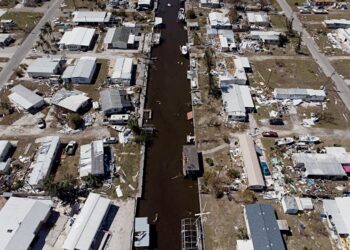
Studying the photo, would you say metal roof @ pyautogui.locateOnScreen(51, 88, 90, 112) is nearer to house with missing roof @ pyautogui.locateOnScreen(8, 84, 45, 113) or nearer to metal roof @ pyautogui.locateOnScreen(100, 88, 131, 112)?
house with missing roof @ pyautogui.locateOnScreen(8, 84, 45, 113)

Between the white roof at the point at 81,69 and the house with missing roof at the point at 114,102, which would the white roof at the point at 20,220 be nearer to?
the house with missing roof at the point at 114,102

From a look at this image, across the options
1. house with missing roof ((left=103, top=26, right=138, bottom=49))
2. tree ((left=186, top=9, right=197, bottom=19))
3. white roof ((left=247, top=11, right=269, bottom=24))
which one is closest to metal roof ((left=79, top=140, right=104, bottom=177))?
house with missing roof ((left=103, top=26, right=138, bottom=49))

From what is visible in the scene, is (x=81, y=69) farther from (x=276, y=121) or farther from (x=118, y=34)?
→ (x=276, y=121)

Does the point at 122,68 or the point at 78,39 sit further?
the point at 78,39

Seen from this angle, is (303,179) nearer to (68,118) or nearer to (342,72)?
(342,72)

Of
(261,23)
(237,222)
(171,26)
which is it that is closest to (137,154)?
(237,222)

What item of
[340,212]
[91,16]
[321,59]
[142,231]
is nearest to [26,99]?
[142,231]

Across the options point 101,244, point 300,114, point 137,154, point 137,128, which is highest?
point 300,114
